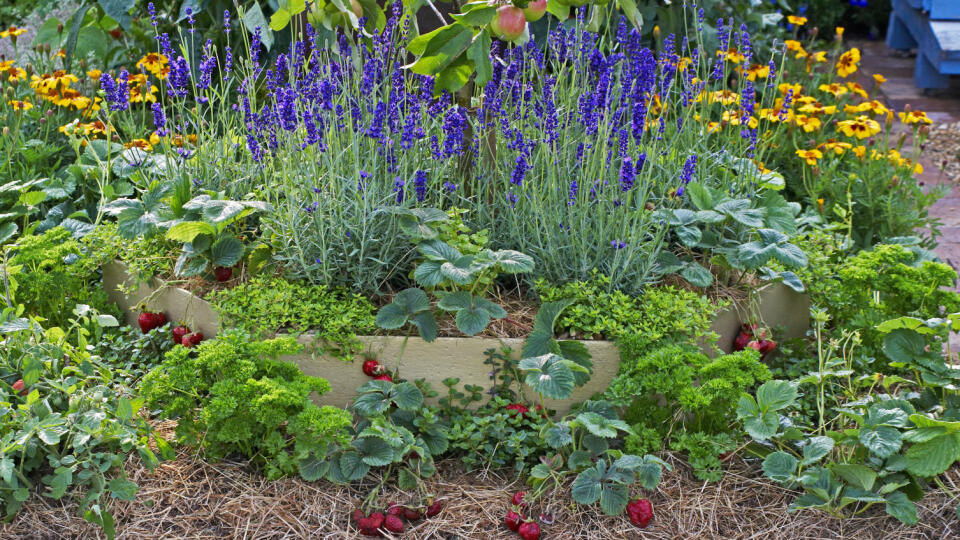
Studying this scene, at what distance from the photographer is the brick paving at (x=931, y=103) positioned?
3.86 m

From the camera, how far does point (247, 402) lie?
7.42 feet

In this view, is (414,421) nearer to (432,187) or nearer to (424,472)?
(424,472)

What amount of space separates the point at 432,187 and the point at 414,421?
29.7 inches

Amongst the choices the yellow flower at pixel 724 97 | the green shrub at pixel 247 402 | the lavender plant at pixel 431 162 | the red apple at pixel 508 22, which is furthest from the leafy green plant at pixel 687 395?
the yellow flower at pixel 724 97

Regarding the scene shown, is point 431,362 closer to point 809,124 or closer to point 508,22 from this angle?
point 508,22

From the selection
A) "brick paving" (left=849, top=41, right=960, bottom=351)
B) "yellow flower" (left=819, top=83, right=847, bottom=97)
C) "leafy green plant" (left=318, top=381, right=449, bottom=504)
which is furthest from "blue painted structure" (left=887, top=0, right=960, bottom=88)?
"leafy green plant" (left=318, top=381, right=449, bottom=504)

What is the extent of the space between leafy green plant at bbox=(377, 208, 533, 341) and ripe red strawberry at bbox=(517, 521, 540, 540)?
19.3 inches

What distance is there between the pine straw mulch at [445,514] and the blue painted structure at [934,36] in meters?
3.85

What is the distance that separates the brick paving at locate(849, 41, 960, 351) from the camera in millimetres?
3861

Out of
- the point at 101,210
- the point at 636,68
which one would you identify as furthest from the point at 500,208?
the point at 101,210

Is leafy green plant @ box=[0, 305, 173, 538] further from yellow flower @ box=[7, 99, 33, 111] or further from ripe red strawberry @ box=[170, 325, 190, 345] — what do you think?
yellow flower @ box=[7, 99, 33, 111]

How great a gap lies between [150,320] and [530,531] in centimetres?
136

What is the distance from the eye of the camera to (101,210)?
299 centimetres

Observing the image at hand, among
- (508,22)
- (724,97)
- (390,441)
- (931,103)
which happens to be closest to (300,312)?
(390,441)
